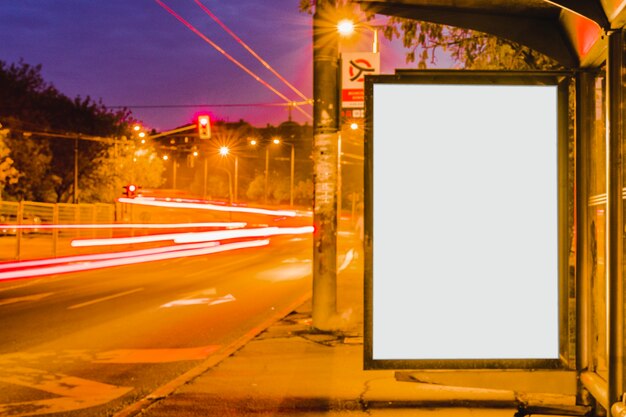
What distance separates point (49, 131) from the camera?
149 ft

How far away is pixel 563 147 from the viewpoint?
12.8ft

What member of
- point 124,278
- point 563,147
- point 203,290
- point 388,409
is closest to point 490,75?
point 563,147

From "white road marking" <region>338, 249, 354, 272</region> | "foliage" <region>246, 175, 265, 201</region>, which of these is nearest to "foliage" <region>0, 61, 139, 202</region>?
"white road marking" <region>338, 249, 354, 272</region>

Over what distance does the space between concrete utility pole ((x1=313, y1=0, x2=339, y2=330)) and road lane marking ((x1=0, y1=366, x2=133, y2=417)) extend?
3552 mm

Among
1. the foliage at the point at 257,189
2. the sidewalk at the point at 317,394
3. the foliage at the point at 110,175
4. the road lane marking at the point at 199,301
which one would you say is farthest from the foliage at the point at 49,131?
the foliage at the point at 257,189

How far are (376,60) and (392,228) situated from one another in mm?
7693

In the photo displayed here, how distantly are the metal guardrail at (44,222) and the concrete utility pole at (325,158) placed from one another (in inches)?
668

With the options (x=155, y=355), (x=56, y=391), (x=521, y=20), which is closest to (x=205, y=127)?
(x=155, y=355)

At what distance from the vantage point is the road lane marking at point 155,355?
9328mm

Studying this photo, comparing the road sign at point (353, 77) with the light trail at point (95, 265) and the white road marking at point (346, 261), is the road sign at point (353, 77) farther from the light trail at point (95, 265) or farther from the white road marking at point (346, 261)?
the light trail at point (95, 265)

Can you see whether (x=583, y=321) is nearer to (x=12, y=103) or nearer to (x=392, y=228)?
(x=392, y=228)

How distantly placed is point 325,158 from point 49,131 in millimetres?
39133

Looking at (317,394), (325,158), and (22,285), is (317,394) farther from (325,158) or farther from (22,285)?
(22,285)

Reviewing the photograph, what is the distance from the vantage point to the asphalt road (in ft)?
25.5
